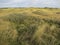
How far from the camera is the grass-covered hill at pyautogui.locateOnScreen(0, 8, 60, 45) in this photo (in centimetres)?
943

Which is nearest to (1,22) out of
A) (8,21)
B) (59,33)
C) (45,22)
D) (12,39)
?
(8,21)

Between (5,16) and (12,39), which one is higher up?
(5,16)

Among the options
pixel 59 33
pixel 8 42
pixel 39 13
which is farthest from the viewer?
pixel 39 13

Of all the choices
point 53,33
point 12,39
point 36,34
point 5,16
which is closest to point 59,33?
point 53,33

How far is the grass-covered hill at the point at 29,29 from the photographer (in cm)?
943

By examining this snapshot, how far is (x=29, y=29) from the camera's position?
10023mm

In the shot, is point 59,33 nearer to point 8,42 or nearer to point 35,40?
point 35,40

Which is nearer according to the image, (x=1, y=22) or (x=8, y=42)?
(x=8, y=42)

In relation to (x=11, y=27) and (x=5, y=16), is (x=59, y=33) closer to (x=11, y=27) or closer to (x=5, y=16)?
(x=11, y=27)

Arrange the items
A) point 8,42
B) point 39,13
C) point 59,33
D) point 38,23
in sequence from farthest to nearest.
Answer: point 39,13 → point 38,23 → point 59,33 → point 8,42

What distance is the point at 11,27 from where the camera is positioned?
10086 mm

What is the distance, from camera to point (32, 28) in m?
10.1

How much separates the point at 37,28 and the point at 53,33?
2.58ft

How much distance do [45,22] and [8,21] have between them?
5.70 ft
